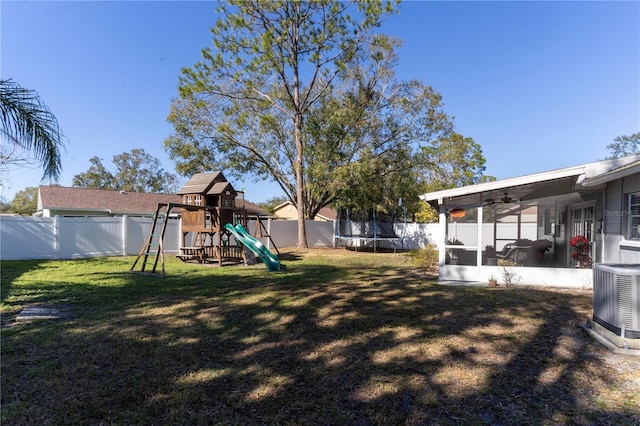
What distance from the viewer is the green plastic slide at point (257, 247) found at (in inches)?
442

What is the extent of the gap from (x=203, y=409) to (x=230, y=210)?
1082 cm

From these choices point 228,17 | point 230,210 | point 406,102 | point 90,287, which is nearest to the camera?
point 90,287

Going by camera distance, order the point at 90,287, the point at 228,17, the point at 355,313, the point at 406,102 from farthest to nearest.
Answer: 1. the point at 406,102
2. the point at 228,17
3. the point at 90,287
4. the point at 355,313

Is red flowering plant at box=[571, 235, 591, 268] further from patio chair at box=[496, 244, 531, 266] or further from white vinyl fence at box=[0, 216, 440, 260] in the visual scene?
white vinyl fence at box=[0, 216, 440, 260]

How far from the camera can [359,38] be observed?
18188mm

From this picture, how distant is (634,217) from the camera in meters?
7.11

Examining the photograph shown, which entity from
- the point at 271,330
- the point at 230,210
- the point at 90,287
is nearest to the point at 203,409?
the point at 271,330

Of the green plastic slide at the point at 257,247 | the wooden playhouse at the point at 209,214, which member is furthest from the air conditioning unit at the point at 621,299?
the wooden playhouse at the point at 209,214

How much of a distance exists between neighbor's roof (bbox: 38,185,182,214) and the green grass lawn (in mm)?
18444

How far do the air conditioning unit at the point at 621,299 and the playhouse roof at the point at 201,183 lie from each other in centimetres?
1169

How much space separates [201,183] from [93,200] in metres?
15.5

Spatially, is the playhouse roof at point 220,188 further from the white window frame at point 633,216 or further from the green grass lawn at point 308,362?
the white window frame at point 633,216

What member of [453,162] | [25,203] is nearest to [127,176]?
[25,203]

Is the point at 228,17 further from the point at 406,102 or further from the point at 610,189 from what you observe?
the point at 610,189
